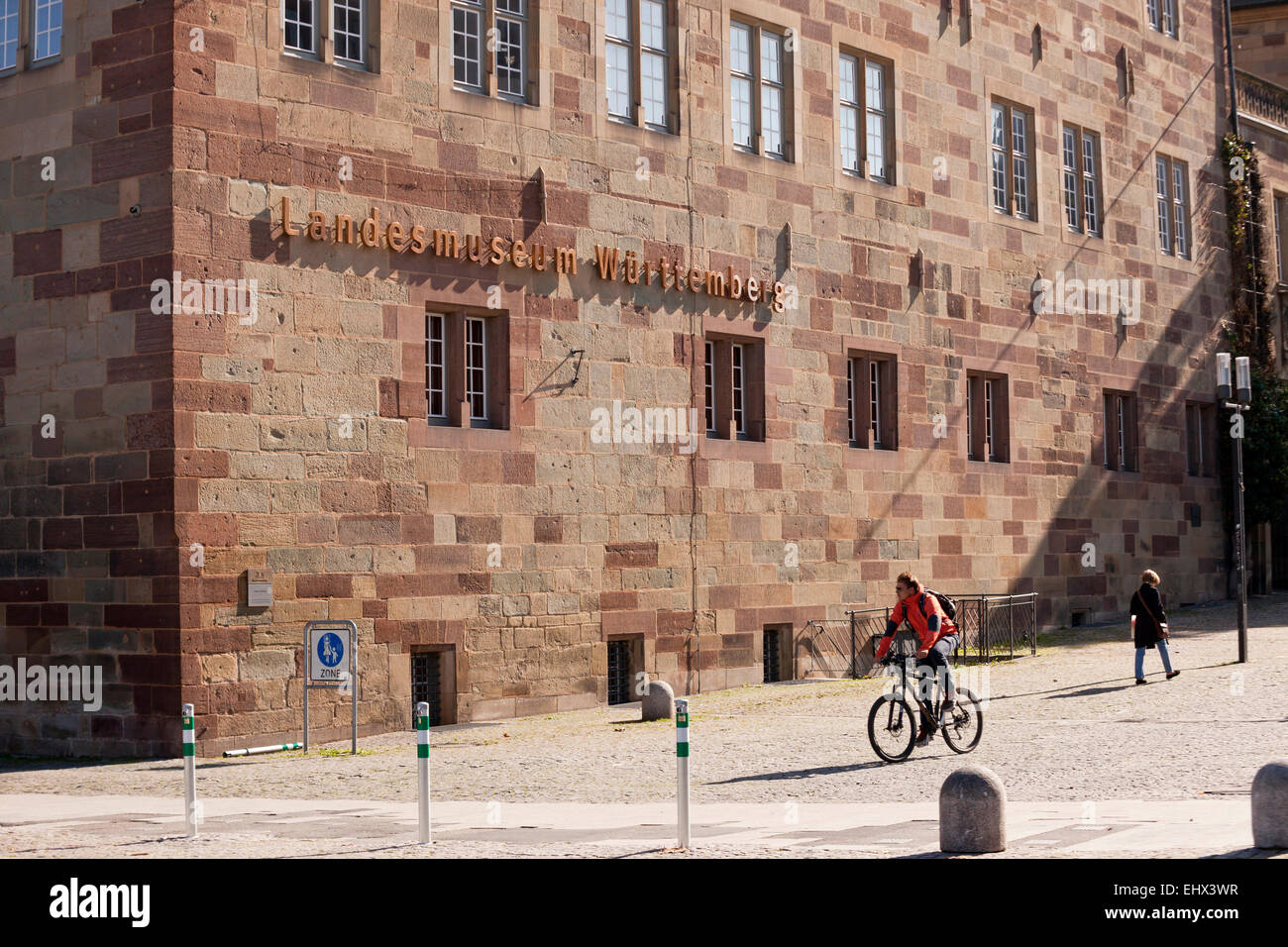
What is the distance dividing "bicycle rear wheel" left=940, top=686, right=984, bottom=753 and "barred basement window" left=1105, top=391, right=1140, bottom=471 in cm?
1815

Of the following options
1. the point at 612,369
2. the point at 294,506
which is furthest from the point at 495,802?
the point at 612,369

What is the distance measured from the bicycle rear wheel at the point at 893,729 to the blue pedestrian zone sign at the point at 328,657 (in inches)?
218

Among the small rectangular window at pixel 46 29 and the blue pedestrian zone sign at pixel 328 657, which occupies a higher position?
the small rectangular window at pixel 46 29

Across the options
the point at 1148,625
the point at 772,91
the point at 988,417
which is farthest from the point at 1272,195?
the point at 1148,625

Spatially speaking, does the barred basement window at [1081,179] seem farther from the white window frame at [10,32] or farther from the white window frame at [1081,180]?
the white window frame at [10,32]

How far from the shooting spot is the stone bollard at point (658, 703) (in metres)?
20.2

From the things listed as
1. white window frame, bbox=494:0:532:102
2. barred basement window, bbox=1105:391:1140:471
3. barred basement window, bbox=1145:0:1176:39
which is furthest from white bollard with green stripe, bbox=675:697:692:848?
barred basement window, bbox=1145:0:1176:39

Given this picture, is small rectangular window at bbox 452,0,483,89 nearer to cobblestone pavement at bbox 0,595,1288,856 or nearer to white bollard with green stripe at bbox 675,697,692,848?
cobblestone pavement at bbox 0,595,1288,856

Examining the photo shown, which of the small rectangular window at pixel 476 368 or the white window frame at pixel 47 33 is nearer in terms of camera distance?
the white window frame at pixel 47 33

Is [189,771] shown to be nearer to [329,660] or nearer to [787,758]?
[329,660]

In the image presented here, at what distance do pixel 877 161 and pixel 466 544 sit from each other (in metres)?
11.2

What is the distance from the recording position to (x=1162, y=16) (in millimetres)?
36812

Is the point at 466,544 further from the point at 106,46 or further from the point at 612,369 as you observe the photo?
the point at 106,46

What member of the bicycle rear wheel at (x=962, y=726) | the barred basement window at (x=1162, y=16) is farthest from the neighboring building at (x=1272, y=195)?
the bicycle rear wheel at (x=962, y=726)
